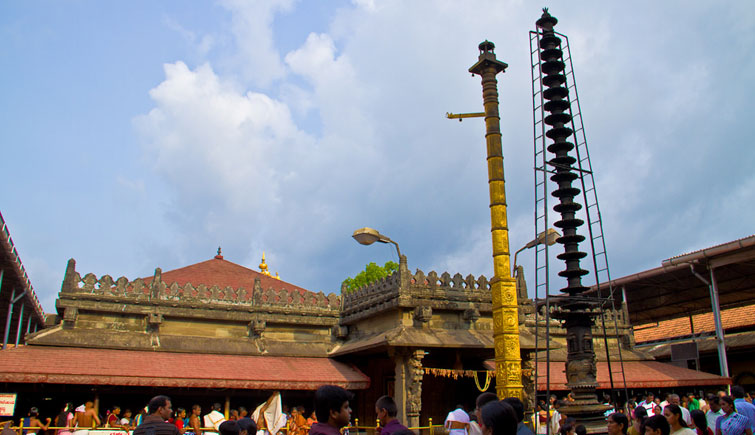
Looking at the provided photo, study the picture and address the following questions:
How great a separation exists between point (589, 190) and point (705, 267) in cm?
1448

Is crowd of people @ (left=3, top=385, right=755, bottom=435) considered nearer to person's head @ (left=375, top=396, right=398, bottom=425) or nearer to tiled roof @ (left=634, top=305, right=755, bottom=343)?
person's head @ (left=375, top=396, right=398, bottom=425)

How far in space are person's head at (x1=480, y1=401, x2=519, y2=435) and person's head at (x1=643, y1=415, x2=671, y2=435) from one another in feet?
9.58

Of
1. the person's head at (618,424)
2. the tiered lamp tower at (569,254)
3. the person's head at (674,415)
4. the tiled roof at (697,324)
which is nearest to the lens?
the person's head at (674,415)

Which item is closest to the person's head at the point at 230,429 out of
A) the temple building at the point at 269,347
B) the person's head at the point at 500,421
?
the person's head at the point at 500,421

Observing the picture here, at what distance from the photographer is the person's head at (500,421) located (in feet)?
14.2

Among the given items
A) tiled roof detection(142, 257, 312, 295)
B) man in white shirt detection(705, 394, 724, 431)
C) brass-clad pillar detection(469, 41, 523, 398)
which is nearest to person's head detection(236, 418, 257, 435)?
man in white shirt detection(705, 394, 724, 431)

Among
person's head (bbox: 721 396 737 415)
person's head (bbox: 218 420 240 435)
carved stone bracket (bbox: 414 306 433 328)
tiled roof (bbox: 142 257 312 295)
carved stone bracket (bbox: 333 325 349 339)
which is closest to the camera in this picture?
person's head (bbox: 218 420 240 435)

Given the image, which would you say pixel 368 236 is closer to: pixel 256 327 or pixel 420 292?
pixel 420 292

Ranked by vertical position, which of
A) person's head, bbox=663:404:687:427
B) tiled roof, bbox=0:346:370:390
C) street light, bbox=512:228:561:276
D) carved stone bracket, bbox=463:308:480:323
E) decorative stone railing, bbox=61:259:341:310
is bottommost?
person's head, bbox=663:404:687:427

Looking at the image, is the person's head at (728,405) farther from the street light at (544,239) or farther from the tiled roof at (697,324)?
the tiled roof at (697,324)

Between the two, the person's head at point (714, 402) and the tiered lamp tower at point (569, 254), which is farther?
the tiered lamp tower at point (569, 254)

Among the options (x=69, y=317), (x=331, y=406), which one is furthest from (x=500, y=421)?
(x=69, y=317)

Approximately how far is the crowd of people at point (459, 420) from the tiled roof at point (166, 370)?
0.92 meters

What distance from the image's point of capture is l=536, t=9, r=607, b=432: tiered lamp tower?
42.9ft
